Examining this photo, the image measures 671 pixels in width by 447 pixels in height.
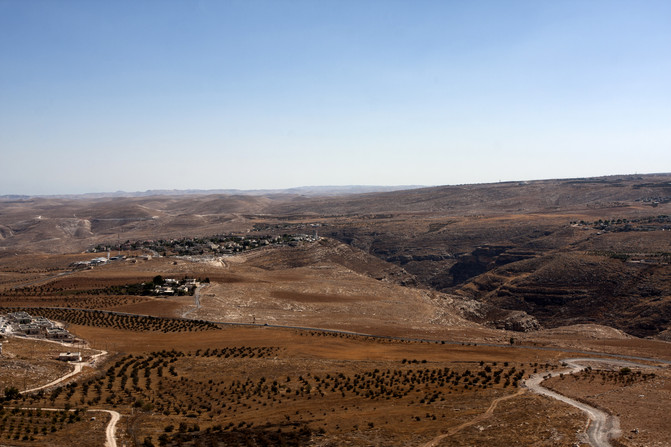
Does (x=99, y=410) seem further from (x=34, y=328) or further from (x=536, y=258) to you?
(x=536, y=258)

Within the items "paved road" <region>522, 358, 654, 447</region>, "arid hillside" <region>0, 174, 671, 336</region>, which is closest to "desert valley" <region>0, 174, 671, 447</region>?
"paved road" <region>522, 358, 654, 447</region>

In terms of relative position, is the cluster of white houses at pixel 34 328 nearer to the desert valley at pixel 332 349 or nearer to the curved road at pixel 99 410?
the desert valley at pixel 332 349

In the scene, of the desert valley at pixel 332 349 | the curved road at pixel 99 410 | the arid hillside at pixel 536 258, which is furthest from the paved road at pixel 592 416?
the arid hillside at pixel 536 258

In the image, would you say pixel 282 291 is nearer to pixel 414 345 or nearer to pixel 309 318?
pixel 309 318

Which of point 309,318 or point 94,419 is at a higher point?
point 94,419

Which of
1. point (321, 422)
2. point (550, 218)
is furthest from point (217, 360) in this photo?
point (550, 218)

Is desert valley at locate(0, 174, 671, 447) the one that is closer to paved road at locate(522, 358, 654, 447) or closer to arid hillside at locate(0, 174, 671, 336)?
paved road at locate(522, 358, 654, 447)
